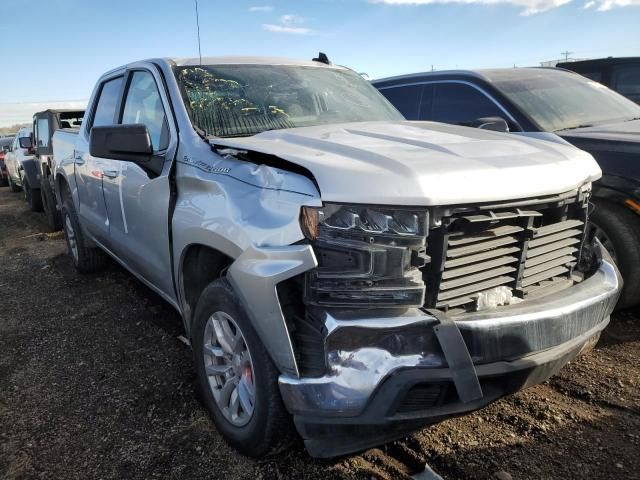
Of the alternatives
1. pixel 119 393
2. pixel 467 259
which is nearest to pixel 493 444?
pixel 467 259

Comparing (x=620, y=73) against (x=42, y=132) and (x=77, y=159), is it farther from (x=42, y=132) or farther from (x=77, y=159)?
(x=42, y=132)

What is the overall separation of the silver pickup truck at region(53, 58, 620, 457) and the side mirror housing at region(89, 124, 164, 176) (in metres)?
0.02

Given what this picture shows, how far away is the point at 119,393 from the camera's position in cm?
311

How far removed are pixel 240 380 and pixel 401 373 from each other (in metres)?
0.86

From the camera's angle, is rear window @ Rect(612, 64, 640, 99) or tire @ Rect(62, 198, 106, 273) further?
rear window @ Rect(612, 64, 640, 99)

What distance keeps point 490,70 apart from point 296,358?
4282mm

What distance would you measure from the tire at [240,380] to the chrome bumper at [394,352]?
5.3 inches

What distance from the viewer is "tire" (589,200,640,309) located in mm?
3568

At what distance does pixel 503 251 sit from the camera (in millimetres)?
2191

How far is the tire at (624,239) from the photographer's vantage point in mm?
3568

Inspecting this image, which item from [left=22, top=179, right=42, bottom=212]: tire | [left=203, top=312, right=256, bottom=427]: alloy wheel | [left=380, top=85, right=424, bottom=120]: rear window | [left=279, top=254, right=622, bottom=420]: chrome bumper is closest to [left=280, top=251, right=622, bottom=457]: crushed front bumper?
[left=279, top=254, right=622, bottom=420]: chrome bumper

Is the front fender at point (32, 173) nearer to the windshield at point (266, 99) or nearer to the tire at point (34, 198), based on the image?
the tire at point (34, 198)

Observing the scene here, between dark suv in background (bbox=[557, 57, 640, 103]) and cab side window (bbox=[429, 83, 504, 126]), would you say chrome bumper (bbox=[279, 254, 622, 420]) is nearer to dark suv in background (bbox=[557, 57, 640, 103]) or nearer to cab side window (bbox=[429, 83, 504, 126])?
cab side window (bbox=[429, 83, 504, 126])

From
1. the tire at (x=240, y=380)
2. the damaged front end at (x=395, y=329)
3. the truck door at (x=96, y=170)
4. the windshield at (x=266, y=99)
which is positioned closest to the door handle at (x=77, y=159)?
the truck door at (x=96, y=170)
